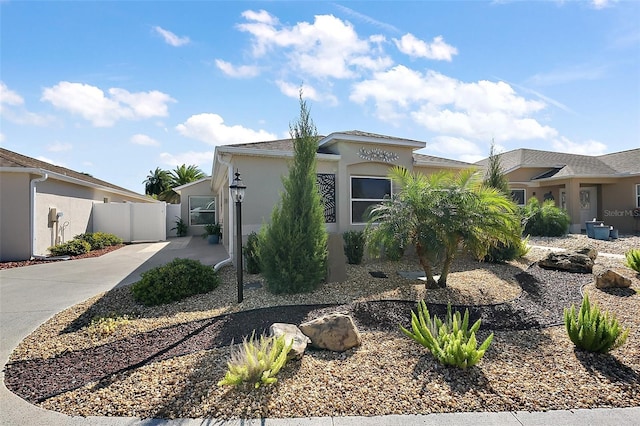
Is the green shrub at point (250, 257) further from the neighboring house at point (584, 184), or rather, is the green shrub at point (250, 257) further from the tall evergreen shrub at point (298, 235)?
the neighboring house at point (584, 184)

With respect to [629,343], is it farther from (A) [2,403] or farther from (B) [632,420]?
(A) [2,403]

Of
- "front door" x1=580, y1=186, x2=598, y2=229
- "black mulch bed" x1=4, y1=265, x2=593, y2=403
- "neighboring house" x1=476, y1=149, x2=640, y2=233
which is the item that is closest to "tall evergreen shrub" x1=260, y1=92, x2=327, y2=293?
"black mulch bed" x1=4, y1=265, x2=593, y2=403

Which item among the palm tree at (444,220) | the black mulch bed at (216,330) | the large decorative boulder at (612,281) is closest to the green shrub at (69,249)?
the black mulch bed at (216,330)

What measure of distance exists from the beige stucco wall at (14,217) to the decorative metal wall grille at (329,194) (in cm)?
1101

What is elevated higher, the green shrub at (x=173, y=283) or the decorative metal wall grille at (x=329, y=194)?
the decorative metal wall grille at (x=329, y=194)

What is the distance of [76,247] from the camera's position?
12727mm

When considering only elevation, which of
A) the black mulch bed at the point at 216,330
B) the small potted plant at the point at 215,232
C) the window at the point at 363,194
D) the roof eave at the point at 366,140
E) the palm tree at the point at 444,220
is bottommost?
the black mulch bed at the point at 216,330

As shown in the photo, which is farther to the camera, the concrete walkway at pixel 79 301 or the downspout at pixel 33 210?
the downspout at pixel 33 210

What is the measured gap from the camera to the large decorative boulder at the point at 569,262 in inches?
333

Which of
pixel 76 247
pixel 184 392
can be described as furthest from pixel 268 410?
pixel 76 247

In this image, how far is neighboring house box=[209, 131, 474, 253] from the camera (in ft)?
30.3

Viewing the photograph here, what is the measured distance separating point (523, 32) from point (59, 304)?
1300cm

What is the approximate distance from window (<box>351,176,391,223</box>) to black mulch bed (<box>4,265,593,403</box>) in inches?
198

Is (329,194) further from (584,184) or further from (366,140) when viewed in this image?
(584,184)
